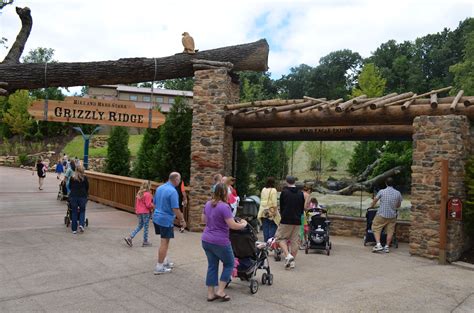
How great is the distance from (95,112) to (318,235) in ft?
20.2

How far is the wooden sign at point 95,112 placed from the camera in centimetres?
1034

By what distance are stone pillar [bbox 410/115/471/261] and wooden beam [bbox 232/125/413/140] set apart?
Result: 1.19m

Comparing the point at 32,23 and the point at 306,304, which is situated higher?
the point at 32,23

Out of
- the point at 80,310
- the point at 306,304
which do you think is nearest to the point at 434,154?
the point at 306,304

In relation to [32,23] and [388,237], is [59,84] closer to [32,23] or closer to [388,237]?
[32,23]

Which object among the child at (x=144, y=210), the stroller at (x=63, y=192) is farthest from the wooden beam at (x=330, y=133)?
the stroller at (x=63, y=192)

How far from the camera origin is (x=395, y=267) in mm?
8227

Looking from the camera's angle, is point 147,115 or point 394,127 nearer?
point 394,127

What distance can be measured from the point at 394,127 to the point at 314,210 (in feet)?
9.97

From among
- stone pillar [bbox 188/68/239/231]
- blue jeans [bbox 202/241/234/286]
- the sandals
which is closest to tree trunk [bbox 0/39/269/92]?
stone pillar [bbox 188/68/239/231]

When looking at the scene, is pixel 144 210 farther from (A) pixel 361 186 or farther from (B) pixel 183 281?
(A) pixel 361 186

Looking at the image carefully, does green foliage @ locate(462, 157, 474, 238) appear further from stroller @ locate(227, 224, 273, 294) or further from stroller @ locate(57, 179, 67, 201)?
stroller @ locate(57, 179, 67, 201)

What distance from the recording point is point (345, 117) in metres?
10.2

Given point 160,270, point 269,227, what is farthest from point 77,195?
point 269,227
